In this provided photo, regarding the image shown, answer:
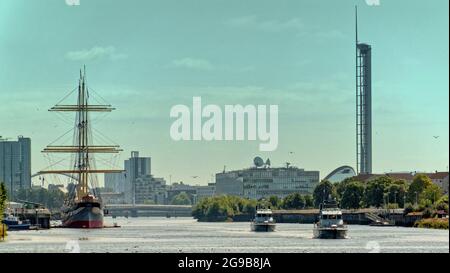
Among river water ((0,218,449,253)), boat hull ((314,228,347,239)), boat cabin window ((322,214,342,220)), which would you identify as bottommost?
river water ((0,218,449,253))

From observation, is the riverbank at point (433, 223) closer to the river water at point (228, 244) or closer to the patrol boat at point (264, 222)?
the patrol boat at point (264, 222)

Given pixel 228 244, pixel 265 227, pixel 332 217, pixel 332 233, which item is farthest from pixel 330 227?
pixel 265 227

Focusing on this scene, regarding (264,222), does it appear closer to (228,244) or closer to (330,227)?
(330,227)

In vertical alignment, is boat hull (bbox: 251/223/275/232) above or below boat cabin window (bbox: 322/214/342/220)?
below

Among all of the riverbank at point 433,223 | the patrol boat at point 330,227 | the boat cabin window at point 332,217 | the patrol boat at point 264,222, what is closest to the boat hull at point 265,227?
the patrol boat at point 264,222

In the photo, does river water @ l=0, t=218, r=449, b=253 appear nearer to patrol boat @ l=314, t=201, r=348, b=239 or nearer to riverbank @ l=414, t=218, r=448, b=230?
patrol boat @ l=314, t=201, r=348, b=239

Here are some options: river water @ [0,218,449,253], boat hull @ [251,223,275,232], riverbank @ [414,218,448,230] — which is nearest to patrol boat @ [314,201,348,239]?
river water @ [0,218,449,253]

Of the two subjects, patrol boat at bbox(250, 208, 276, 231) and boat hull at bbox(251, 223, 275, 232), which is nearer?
boat hull at bbox(251, 223, 275, 232)
